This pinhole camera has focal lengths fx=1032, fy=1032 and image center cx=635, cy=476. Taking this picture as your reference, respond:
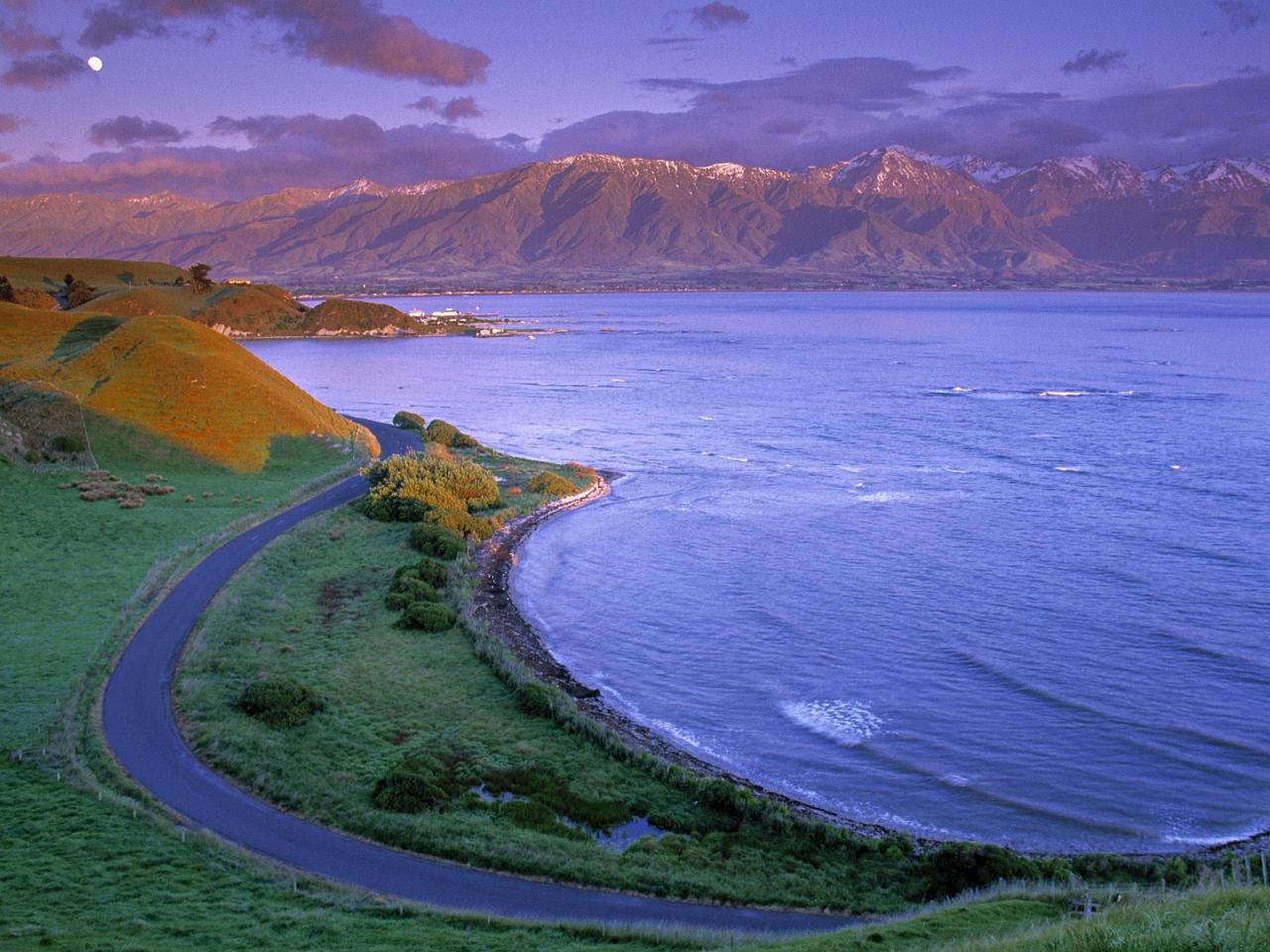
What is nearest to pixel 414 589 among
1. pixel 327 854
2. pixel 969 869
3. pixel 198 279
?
pixel 327 854

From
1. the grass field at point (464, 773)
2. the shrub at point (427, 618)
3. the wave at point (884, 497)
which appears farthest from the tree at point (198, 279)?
the shrub at point (427, 618)

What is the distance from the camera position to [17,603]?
1540 inches

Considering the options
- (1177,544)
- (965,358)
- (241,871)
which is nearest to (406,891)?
(241,871)

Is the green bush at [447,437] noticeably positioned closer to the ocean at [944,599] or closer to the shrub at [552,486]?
the ocean at [944,599]

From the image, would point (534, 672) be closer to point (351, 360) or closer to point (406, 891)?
point (406, 891)

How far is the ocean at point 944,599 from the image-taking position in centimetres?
2808

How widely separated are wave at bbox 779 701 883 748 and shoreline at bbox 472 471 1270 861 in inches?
160

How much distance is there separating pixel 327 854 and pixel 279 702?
27.4ft

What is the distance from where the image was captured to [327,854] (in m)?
22.8

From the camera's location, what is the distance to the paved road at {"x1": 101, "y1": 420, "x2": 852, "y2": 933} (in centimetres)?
2075

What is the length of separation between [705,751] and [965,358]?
440 feet

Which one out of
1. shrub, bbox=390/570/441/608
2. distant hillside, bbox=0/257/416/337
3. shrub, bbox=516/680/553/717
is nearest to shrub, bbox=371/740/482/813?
shrub, bbox=516/680/553/717

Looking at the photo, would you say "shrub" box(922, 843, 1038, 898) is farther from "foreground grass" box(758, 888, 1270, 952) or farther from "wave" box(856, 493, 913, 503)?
"wave" box(856, 493, 913, 503)

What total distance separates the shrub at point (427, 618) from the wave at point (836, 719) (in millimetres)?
13380
